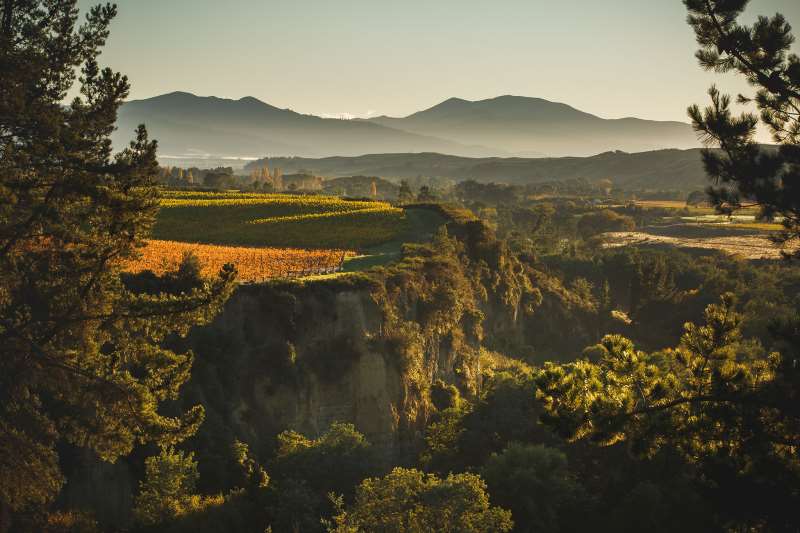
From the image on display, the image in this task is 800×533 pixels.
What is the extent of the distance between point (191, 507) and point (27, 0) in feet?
68.7

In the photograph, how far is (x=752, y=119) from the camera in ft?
60.3

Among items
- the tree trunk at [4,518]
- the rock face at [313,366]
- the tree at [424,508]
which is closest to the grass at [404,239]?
the rock face at [313,366]

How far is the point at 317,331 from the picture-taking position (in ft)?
144

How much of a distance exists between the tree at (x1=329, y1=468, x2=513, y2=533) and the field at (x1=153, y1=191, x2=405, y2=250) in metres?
40.3

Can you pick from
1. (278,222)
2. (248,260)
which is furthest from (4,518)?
(278,222)

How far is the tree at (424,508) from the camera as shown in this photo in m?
26.9

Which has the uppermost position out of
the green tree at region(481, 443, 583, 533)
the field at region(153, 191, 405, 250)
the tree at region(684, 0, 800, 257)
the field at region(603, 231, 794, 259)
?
the tree at region(684, 0, 800, 257)

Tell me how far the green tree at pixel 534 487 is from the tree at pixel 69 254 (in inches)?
678

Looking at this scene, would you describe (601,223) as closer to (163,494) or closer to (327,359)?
(327,359)

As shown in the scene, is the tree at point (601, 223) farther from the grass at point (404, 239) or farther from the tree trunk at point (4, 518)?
the tree trunk at point (4, 518)

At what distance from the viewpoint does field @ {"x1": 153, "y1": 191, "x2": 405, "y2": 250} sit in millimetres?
69875

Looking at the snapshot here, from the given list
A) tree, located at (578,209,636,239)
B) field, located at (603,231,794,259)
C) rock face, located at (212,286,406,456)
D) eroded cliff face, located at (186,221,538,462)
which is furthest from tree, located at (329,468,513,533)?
tree, located at (578,209,636,239)

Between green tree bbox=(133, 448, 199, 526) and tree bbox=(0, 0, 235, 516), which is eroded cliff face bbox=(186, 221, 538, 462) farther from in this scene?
tree bbox=(0, 0, 235, 516)

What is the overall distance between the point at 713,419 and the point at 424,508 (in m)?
14.5
